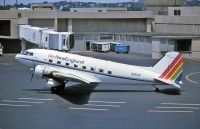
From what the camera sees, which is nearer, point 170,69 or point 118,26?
point 170,69

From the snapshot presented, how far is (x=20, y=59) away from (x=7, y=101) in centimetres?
739

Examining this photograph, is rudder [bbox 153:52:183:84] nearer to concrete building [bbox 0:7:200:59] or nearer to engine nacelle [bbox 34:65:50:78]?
engine nacelle [bbox 34:65:50:78]

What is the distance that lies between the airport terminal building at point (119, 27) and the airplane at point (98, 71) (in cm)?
3820

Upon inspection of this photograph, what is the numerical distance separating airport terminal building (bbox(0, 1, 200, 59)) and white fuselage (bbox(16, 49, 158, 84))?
38925 millimetres

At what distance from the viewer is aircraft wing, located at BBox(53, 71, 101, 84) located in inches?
1625

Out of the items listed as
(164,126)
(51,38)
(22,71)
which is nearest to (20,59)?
(22,71)

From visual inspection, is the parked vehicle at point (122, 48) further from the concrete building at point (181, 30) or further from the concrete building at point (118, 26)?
the concrete building at point (181, 30)

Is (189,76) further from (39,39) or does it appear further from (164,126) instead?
(39,39)

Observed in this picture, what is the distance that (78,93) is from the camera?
42.7m

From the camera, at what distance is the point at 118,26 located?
110 meters

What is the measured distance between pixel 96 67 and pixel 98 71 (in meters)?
0.44

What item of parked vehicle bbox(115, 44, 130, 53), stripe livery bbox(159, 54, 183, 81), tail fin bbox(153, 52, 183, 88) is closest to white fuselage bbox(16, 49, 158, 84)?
tail fin bbox(153, 52, 183, 88)

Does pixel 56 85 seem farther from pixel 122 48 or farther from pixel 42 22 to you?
pixel 42 22

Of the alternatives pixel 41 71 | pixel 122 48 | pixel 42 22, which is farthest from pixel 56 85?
pixel 42 22
